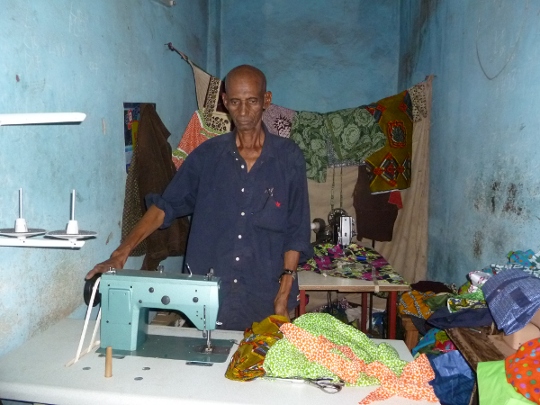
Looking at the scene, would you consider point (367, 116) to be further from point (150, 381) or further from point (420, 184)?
point (150, 381)

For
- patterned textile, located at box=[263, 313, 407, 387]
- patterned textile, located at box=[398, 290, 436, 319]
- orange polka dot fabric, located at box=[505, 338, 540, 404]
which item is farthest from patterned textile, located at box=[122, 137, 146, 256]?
orange polka dot fabric, located at box=[505, 338, 540, 404]

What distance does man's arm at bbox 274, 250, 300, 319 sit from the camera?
1879 millimetres

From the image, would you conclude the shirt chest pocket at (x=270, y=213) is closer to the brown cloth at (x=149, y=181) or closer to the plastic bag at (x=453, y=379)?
the plastic bag at (x=453, y=379)

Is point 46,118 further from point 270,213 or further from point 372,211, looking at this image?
point 372,211

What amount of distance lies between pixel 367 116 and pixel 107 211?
2693mm

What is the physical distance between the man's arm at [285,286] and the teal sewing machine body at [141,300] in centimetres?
39

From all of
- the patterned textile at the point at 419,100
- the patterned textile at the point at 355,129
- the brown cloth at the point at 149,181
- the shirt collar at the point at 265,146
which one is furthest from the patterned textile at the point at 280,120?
the shirt collar at the point at 265,146

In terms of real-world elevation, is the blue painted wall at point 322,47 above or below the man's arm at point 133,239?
above

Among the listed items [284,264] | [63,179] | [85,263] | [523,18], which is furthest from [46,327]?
[523,18]

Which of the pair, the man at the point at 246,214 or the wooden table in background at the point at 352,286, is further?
the wooden table in background at the point at 352,286

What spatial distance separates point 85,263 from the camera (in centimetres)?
223

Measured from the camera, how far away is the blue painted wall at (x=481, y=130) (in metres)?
2.40

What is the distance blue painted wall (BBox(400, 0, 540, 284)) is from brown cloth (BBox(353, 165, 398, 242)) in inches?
16.6

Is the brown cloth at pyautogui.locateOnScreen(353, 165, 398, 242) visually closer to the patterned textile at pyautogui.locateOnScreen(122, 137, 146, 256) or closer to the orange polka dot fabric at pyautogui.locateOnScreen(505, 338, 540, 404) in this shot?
the patterned textile at pyautogui.locateOnScreen(122, 137, 146, 256)
